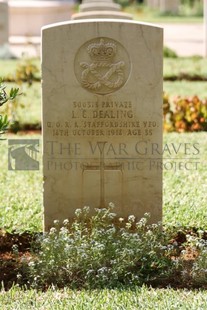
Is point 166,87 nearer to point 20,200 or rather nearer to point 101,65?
point 20,200

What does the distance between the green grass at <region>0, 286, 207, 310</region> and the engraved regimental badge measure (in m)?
1.42

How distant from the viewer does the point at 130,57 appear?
6012mm

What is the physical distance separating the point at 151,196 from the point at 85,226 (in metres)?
0.48

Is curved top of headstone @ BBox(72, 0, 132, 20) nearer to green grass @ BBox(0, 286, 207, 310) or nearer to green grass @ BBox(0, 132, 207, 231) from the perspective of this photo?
green grass @ BBox(0, 132, 207, 231)

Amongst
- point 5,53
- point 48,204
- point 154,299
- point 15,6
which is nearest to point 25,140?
point 48,204

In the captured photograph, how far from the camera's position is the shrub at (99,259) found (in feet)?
18.0

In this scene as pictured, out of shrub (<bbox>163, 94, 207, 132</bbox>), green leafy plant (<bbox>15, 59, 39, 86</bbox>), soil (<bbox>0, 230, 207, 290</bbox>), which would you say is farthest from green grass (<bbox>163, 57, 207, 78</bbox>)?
soil (<bbox>0, 230, 207, 290</bbox>)

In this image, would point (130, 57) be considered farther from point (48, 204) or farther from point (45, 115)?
point (48, 204)

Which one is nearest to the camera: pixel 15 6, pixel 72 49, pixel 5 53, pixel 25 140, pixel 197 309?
pixel 197 309

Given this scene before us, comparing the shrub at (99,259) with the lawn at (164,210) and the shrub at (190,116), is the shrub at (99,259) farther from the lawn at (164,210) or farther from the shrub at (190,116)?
the shrub at (190,116)

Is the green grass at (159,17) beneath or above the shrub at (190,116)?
above

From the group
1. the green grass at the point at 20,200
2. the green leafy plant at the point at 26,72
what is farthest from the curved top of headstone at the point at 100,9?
the green grass at the point at 20,200

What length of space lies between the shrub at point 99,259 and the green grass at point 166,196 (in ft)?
2.09

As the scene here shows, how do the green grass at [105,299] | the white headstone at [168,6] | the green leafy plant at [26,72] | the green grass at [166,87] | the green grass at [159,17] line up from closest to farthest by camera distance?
1. the green grass at [105,299]
2. the green grass at [166,87]
3. the green leafy plant at [26,72]
4. the green grass at [159,17]
5. the white headstone at [168,6]
